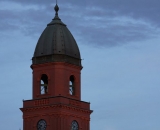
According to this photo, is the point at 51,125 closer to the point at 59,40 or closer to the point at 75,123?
the point at 75,123

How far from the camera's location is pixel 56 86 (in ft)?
303

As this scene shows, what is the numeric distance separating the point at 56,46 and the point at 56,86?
14.8 feet

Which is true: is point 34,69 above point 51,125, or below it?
above

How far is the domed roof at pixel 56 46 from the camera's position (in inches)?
3681

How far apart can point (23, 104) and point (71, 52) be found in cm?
792

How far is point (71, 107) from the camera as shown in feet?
305

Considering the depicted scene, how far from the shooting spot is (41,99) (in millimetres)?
93000

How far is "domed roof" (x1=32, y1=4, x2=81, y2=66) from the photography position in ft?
307

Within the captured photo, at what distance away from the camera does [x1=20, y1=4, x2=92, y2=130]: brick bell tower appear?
303ft

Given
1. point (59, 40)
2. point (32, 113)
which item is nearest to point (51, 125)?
point (32, 113)

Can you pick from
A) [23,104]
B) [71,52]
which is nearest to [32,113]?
[23,104]

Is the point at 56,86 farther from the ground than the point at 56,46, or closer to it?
closer to it

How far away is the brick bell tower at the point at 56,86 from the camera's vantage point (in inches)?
3632

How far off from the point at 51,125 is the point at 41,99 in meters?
3.23
